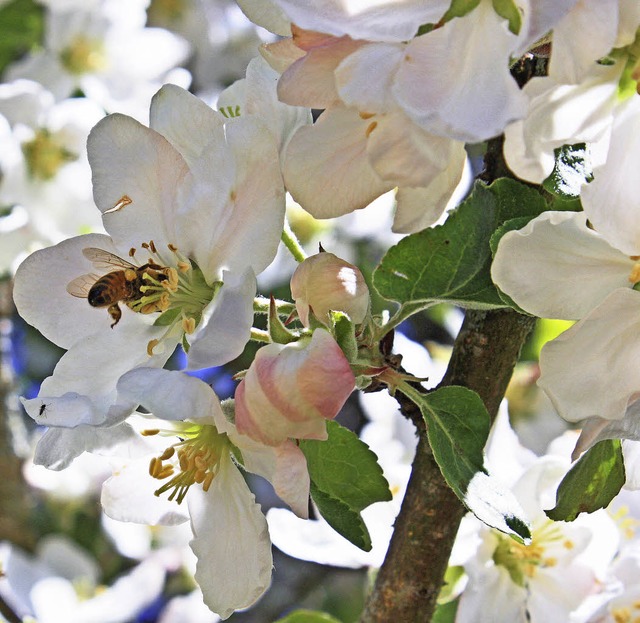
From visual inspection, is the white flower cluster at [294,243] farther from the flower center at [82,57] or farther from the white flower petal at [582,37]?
the flower center at [82,57]

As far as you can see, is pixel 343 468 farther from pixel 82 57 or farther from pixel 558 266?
pixel 82 57

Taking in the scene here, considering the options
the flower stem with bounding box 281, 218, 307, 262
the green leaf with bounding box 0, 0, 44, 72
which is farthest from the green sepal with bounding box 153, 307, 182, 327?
the green leaf with bounding box 0, 0, 44, 72

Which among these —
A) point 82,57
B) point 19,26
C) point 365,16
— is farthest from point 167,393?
point 19,26

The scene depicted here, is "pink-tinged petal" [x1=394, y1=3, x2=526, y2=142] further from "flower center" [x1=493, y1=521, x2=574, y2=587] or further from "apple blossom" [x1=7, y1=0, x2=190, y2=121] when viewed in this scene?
"apple blossom" [x1=7, y1=0, x2=190, y2=121]

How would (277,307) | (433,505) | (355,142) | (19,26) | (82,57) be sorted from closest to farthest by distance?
(355,142), (277,307), (433,505), (82,57), (19,26)

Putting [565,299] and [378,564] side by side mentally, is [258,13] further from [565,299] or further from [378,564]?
[378,564]

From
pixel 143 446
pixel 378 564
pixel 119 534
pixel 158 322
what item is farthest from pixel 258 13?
pixel 119 534

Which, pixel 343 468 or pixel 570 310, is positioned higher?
pixel 570 310
